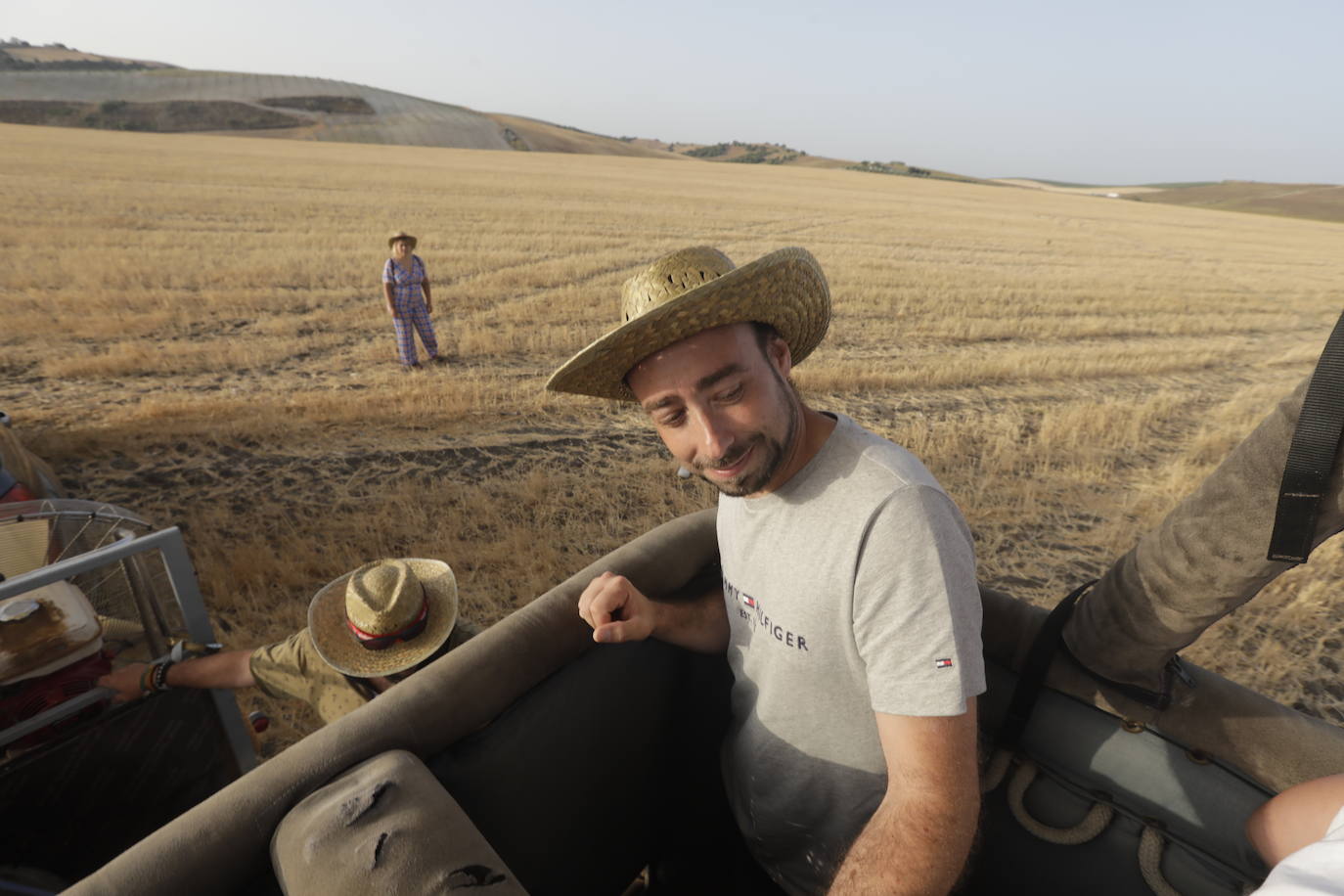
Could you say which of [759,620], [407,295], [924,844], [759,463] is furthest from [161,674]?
[407,295]

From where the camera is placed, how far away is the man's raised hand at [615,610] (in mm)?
1783

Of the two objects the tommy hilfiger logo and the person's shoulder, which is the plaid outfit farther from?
the person's shoulder

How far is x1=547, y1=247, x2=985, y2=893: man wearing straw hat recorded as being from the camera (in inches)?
53.4

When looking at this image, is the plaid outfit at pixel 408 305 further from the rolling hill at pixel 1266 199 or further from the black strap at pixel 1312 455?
the rolling hill at pixel 1266 199

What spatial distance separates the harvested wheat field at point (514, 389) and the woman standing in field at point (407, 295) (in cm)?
46

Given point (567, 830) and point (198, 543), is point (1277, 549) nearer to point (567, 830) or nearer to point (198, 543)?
point (567, 830)

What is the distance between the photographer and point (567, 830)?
74.4 inches

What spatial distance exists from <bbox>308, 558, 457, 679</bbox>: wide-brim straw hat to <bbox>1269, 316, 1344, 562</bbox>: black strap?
236 cm

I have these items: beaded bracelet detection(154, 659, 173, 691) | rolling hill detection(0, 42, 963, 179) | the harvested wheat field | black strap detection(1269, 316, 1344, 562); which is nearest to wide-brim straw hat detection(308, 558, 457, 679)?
beaded bracelet detection(154, 659, 173, 691)

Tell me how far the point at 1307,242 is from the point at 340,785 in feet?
148

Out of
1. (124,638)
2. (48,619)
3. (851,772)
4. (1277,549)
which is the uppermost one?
(1277,549)

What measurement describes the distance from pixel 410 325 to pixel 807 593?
25.4ft

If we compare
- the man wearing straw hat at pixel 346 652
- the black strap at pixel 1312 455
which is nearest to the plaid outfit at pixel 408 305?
the man wearing straw hat at pixel 346 652

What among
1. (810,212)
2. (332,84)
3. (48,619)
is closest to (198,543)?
(48,619)
